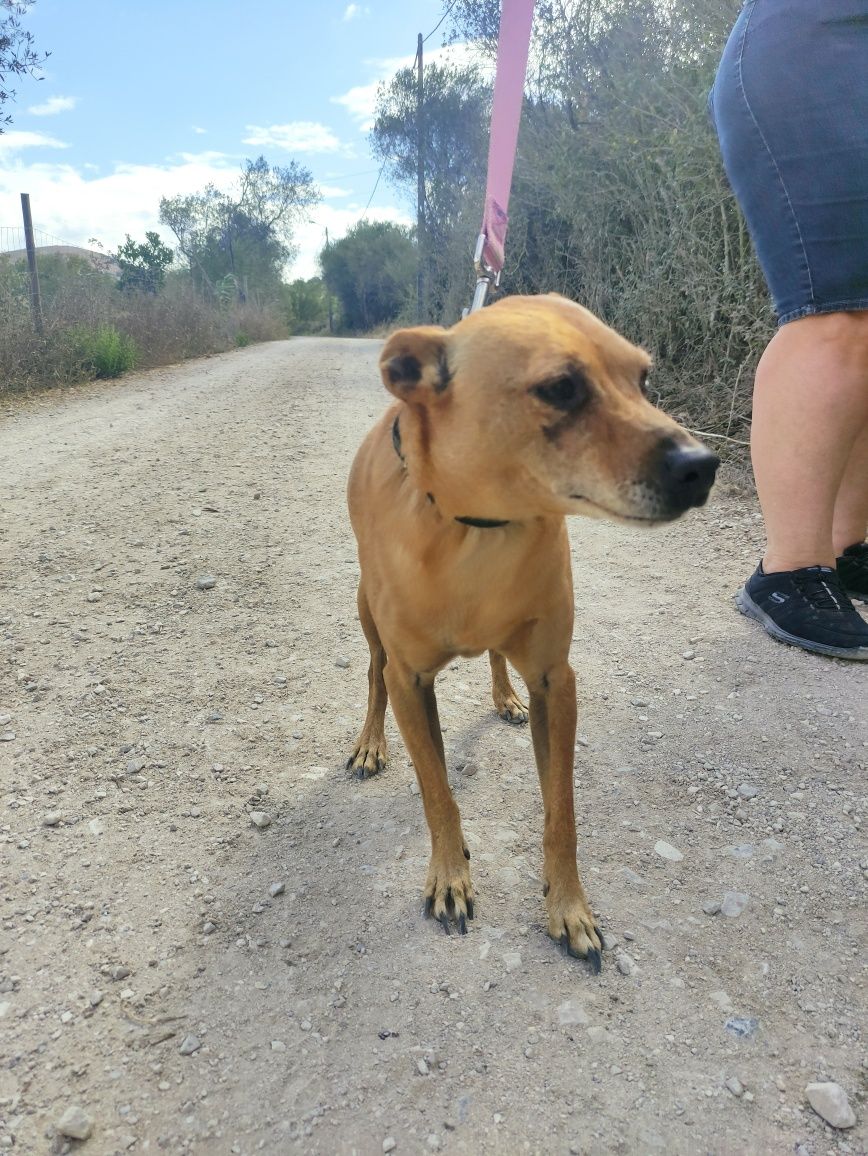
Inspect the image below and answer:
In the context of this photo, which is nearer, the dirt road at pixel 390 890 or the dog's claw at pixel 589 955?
the dirt road at pixel 390 890

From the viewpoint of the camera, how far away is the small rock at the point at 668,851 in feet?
5.75

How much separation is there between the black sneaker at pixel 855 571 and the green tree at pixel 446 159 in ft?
40.6

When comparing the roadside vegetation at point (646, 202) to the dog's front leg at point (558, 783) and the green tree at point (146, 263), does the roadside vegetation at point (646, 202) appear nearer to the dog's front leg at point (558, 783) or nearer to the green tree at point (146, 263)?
the dog's front leg at point (558, 783)

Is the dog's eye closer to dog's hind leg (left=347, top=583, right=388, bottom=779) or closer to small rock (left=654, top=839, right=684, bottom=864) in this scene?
dog's hind leg (left=347, top=583, right=388, bottom=779)

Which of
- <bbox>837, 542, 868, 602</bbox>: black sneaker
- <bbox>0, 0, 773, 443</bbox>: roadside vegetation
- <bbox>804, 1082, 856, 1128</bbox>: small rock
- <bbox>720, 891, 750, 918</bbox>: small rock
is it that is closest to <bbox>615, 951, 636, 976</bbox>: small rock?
<bbox>720, 891, 750, 918</bbox>: small rock

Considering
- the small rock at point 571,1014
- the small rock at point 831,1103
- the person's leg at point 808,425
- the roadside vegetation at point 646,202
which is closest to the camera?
the small rock at point 831,1103

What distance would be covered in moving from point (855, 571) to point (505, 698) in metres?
1.53

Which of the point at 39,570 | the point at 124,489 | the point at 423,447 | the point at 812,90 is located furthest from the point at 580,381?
the point at 124,489

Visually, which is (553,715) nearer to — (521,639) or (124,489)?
(521,639)

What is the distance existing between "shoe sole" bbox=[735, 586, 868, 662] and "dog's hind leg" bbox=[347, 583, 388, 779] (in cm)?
139

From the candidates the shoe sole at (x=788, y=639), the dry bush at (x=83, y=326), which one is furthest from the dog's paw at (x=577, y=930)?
the dry bush at (x=83, y=326)

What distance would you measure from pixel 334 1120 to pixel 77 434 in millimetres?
6165

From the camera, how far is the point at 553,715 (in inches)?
65.2

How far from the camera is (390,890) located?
5.68 ft
